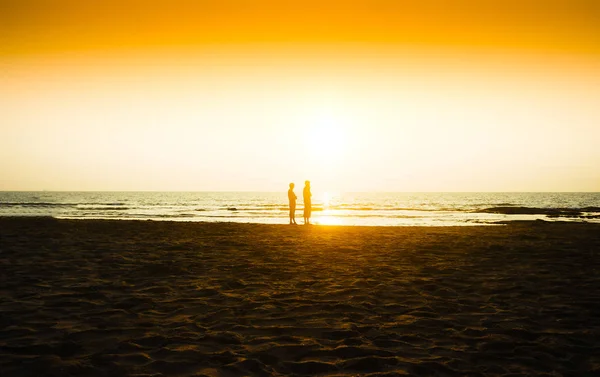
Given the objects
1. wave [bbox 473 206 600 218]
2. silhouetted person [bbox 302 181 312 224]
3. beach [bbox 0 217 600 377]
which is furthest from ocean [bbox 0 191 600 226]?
beach [bbox 0 217 600 377]

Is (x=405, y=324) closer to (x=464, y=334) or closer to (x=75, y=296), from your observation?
(x=464, y=334)

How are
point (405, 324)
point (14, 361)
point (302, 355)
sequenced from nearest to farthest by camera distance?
1. point (14, 361)
2. point (302, 355)
3. point (405, 324)

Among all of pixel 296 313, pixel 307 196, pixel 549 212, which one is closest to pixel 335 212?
pixel 549 212

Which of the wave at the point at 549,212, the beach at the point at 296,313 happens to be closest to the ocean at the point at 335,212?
the wave at the point at 549,212

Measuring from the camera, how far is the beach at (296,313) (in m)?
5.12

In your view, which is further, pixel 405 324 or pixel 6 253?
pixel 6 253

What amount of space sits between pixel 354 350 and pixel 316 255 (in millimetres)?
8221

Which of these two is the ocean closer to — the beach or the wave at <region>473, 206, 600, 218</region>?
the wave at <region>473, 206, 600, 218</region>

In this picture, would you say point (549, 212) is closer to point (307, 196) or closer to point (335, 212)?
point (335, 212)

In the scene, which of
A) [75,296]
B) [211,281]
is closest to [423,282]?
[211,281]

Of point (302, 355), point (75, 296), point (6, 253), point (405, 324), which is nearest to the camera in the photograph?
point (302, 355)

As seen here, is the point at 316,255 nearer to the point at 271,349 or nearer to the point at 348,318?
the point at 348,318

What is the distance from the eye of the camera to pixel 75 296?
8070 millimetres

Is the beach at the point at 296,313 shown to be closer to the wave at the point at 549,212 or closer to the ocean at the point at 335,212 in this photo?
the ocean at the point at 335,212
